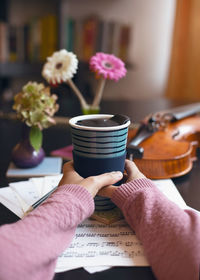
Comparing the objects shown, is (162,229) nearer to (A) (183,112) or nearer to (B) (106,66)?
(B) (106,66)

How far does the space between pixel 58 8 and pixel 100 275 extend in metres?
2.43

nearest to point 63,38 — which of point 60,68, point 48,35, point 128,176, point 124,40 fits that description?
point 48,35

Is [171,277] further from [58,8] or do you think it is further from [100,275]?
[58,8]

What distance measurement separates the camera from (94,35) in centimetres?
267

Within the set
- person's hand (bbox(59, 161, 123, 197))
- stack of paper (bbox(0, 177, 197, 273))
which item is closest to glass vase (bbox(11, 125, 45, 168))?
stack of paper (bbox(0, 177, 197, 273))

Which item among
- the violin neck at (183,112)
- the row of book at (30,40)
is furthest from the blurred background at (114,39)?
the violin neck at (183,112)

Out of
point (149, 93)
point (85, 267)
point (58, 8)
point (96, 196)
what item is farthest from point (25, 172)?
point (149, 93)

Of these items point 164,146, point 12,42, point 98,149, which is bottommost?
point 12,42

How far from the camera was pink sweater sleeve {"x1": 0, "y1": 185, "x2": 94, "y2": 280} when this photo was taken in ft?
1.39

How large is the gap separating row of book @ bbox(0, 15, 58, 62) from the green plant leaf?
74.1 inches

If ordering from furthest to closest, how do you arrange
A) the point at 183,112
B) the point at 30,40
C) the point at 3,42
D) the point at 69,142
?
the point at 30,40, the point at 3,42, the point at 183,112, the point at 69,142

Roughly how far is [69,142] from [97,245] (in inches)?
22.9

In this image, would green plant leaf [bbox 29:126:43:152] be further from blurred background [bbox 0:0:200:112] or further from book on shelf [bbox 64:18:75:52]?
book on shelf [bbox 64:18:75:52]

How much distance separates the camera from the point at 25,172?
0.85 meters
